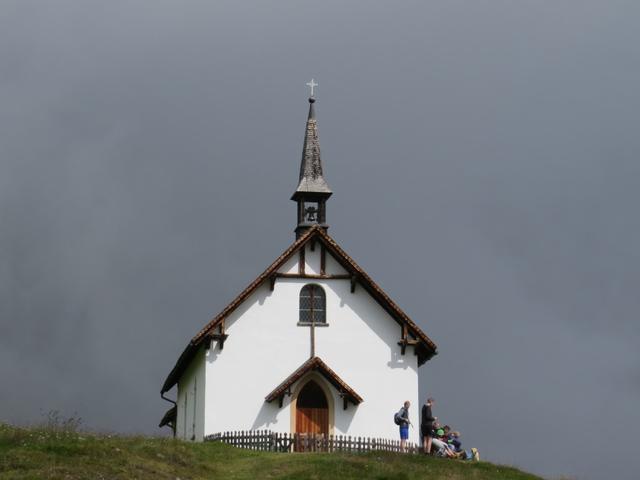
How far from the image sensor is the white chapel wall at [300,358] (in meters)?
44.8

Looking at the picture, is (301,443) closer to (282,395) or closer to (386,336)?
(282,395)

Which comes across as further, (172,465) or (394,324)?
(394,324)

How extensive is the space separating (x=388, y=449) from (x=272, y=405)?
17.8 feet

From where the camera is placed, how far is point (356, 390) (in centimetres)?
4569

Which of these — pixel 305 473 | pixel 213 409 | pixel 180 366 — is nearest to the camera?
pixel 305 473

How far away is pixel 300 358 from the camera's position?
45.5 m

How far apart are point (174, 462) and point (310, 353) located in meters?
12.0

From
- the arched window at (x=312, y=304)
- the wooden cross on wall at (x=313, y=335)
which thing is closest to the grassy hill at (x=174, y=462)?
the wooden cross on wall at (x=313, y=335)

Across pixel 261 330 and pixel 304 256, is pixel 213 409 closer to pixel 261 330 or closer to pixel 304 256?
pixel 261 330

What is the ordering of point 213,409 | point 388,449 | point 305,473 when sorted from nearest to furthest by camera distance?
point 305,473, point 388,449, point 213,409

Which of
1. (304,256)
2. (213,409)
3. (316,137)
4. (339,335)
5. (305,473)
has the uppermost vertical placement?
(316,137)

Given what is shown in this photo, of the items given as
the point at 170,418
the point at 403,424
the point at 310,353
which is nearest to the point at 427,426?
the point at 403,424

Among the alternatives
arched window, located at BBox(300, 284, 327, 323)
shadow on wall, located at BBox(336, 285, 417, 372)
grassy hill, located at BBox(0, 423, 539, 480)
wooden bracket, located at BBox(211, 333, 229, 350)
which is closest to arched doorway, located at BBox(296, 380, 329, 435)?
arched window, located at BBox(300, 284, 327, 323)

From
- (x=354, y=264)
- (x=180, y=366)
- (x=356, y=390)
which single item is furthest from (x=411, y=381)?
(x=180, y=366)
